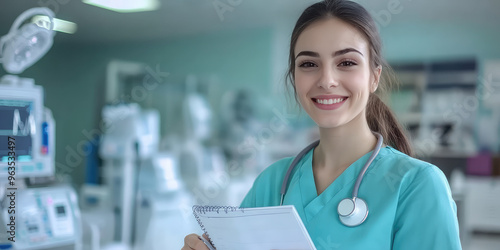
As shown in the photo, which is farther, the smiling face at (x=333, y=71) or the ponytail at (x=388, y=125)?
the ponytail at (x=388, y=125)

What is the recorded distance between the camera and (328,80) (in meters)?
0.87

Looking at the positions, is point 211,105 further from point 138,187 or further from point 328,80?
point 328,80

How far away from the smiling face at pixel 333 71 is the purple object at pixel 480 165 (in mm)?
3995

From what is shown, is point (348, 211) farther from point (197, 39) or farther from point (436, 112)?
point (197, 39)

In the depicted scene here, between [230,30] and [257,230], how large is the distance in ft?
15.9

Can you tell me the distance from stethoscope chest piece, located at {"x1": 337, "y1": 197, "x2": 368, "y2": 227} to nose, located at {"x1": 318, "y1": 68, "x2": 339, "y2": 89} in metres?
0.21

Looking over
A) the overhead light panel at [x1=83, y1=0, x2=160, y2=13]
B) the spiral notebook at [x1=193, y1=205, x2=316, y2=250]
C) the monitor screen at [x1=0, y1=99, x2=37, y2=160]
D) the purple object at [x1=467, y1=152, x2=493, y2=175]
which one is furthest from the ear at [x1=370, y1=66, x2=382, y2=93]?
the purple object at [x1=467, y1=152, x2=493, y2=175]

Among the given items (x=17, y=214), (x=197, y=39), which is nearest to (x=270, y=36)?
(x=197, y=39)

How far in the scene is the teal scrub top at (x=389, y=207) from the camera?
0.79 m

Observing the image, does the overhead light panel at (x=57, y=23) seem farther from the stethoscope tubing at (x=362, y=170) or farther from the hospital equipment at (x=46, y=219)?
the stethoscope tubing at (x=362, y=170)

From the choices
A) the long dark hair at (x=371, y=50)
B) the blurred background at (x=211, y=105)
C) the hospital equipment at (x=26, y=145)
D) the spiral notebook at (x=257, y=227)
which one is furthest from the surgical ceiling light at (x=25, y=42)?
the spiral notebook at (x=257, y=227)

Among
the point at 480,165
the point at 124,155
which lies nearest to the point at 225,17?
the point at 124,155

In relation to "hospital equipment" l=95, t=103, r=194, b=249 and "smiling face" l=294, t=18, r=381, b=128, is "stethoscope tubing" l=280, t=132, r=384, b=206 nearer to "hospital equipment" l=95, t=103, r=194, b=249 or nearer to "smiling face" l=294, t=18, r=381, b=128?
"smiling face" l=294, t=18, r=381, b=128

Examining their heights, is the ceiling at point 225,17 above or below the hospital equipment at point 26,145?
above
